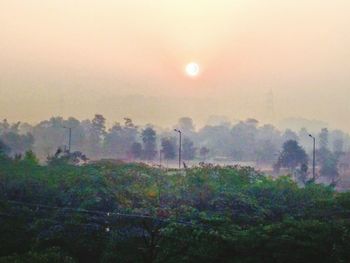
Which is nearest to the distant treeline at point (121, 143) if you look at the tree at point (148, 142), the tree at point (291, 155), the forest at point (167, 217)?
the tree at point (148, 142)

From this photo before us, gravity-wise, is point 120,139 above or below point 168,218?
above

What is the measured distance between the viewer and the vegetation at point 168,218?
20.6 m

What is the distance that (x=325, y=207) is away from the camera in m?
26.4

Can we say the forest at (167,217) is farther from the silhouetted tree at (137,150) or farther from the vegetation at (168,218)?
the silhouetted tree at (137,150)

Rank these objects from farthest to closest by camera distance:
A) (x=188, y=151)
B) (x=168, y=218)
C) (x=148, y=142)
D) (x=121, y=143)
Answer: (x=121, y=143), (x=188, y=151), (x=148, y=142), (x=168, y=218)

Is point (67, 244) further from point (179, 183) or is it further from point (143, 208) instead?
point (179, 183)

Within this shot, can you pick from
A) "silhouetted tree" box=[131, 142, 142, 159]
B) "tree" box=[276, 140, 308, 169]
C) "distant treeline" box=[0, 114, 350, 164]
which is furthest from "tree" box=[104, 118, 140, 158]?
"tree" box=[276, 140, 308, 169]

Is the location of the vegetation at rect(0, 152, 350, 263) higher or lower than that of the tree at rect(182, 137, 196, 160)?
lower

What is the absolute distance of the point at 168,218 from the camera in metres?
24.2

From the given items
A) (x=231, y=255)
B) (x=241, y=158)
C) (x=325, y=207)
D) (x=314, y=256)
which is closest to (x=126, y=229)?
(x=231, y=255)

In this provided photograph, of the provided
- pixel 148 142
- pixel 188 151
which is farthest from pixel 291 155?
pixel 148 142

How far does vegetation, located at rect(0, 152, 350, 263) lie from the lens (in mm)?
20562

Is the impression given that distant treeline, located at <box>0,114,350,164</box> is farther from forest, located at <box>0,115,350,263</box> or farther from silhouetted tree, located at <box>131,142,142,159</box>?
forest, located at <box>0,115,350,263</box>

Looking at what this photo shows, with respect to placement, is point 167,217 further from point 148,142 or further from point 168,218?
point 148,142
